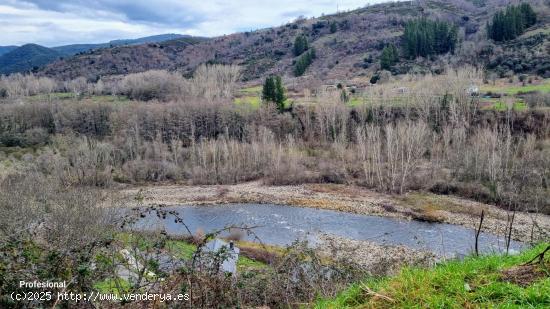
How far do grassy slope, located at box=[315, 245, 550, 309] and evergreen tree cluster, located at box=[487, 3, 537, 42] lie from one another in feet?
221

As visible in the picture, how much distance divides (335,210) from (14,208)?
19.2 metres

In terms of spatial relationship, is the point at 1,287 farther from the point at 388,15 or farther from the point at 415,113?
the point at 388,15

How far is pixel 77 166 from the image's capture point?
110 feet

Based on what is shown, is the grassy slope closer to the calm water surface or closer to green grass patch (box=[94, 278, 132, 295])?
green grass patch (box=[94, 278, 132, 295])

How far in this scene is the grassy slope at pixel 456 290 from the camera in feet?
10.4

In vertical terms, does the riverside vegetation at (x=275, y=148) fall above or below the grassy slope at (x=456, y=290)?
below

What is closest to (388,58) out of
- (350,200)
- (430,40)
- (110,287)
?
(430,40)

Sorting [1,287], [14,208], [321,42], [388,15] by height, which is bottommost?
[14,208]

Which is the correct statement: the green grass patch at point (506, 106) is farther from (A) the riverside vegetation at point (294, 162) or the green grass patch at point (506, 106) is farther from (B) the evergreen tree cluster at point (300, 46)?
(B) the evergreen tree cluster at point (300, 46)

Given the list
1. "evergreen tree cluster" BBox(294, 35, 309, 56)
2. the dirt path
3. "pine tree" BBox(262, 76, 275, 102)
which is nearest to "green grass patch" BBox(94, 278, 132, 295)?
the dirt path

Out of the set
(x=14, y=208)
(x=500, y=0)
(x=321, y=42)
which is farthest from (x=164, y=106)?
(x=500, y=0)

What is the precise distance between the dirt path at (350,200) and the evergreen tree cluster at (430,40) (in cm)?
4267

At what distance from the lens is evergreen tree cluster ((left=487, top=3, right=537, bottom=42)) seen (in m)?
60.2

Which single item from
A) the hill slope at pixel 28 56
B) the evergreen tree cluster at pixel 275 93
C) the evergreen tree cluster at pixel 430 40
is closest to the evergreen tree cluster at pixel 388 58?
the evergreen tree cluster at pixel 430 40
